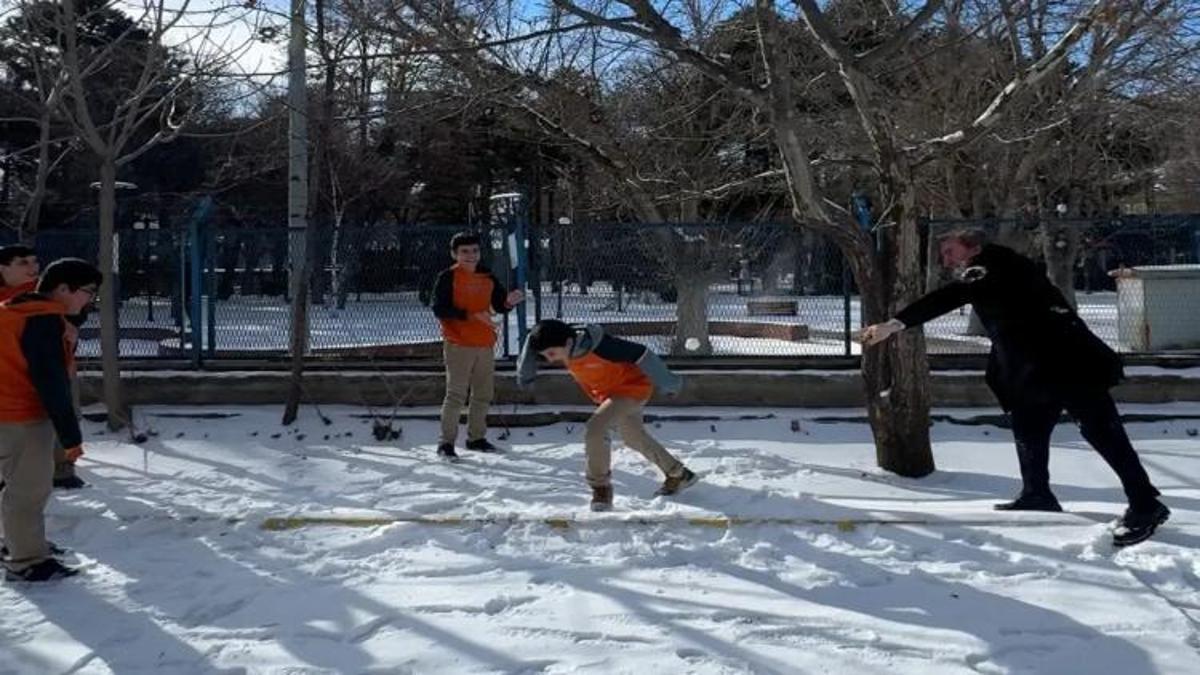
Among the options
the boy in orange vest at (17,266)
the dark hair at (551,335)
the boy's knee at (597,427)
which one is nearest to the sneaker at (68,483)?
the boy in orange vest at (17,266)

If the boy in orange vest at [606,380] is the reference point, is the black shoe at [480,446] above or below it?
below

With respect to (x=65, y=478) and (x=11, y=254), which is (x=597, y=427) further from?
(x=65, y=478)

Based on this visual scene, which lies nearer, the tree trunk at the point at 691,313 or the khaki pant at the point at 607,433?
the khaki pant at the point at 607,433

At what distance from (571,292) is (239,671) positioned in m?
6.93

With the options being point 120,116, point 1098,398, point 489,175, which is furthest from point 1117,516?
point 489,175

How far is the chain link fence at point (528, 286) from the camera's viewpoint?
34.4 feet

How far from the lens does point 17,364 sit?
16.4 feet

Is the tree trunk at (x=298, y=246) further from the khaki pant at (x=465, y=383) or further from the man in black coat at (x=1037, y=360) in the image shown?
the man in black coat at (x=1037, y=360)

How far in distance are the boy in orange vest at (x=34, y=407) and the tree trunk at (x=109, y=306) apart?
12.9 ft

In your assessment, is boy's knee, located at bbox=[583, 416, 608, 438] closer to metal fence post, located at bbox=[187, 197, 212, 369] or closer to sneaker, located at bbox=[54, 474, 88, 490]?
sneaker, located at bbox=[54, 474, 88, 490]

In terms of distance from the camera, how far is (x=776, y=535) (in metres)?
5.73

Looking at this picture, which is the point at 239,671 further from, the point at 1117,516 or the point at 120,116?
the point at 120,116

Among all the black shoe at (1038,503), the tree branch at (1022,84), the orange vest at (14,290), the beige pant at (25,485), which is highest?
the tree branch at (1022,84)

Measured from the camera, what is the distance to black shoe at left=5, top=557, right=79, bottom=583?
5098 millimetres
